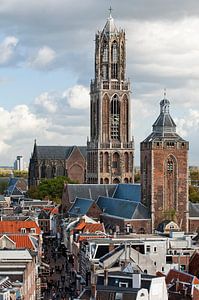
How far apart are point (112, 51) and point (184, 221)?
72.9 meters

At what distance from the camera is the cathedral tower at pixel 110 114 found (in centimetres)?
17425

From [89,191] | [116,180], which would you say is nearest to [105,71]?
[116,180]

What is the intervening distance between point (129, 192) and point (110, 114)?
43496 mm

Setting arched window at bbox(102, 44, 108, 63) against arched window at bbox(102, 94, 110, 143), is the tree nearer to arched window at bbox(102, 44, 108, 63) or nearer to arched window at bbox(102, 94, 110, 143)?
arched window at bbox(102, 94, 110, 143)

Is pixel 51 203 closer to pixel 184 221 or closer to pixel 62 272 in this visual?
pixel 184 221

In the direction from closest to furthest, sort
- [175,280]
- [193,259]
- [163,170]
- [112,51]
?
[175,280] < [193,259] < [163,170] < [112,51]

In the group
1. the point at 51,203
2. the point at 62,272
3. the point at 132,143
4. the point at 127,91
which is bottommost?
the point at 62,272

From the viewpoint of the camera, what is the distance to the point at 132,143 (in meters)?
177

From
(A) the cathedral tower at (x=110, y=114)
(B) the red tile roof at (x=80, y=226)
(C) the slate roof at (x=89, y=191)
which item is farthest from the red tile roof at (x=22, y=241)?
(A) the cathedral tower at (x=110, y=114)

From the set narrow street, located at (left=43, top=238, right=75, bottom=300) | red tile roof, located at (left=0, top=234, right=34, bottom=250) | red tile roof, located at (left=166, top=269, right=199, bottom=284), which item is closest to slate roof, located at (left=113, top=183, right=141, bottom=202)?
narrow street, located at (left=43, top=238, right=75, bottom=300)

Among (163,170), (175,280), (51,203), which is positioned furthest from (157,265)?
(51,203)

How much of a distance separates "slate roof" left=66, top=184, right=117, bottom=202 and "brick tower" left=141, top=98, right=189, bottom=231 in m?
25.9

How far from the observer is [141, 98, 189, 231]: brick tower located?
117 meters

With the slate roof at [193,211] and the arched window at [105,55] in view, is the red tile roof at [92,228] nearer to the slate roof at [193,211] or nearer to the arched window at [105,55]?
the slate roof at [193,211]
